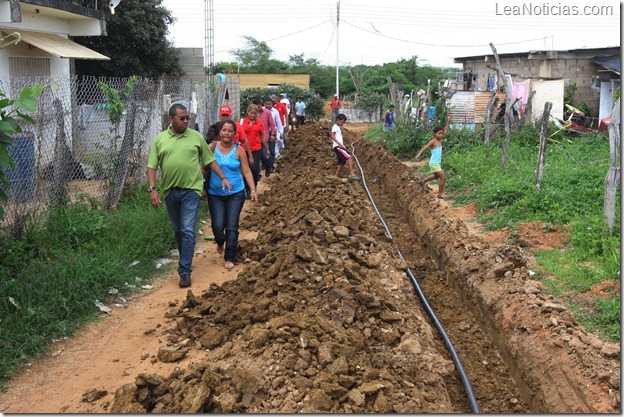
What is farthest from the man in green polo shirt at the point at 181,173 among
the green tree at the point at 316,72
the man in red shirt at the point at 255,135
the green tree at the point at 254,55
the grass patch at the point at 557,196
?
the green tree at the point at 254,55

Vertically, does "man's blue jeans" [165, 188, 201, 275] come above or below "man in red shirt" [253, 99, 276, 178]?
below

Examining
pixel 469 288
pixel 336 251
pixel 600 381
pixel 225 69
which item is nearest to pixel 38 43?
pixel 336 251

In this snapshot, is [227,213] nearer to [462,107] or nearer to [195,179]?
[195,179]

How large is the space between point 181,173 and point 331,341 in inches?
115

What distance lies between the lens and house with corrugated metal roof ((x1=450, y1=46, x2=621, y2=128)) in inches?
802

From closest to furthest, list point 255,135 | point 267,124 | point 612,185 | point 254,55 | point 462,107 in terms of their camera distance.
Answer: point 612,185 < point 255,135 < point 267,124 < point 462,107 < point 254,55

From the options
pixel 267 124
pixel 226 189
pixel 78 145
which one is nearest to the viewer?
pixel 226 189

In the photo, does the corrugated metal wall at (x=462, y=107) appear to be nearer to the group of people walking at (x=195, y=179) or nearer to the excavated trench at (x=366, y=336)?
the excavated trench at (x=366, y=336)

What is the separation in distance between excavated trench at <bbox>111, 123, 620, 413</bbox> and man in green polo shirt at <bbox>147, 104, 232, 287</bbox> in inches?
29.7

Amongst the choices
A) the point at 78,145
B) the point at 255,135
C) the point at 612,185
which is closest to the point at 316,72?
the point at 255,135

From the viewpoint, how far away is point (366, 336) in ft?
18.3

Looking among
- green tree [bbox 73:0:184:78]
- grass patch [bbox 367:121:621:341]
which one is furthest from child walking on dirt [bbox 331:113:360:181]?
green tree [bbox 73:0:184:78]

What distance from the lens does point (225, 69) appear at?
43688mm

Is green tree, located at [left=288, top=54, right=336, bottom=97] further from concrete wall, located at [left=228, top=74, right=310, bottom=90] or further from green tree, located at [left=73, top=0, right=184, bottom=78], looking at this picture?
green tree, located at [left=73, top=0, right=184, bottom=78]
